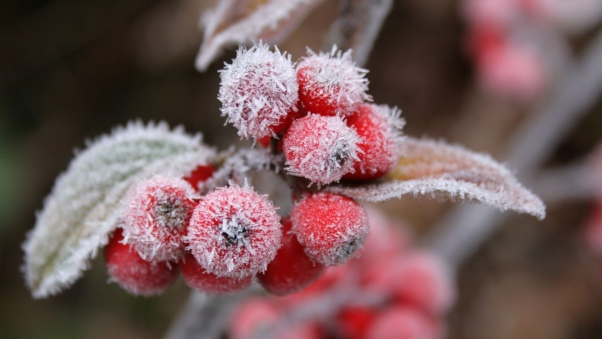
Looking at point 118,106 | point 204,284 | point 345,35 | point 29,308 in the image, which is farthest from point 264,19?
point 29,308

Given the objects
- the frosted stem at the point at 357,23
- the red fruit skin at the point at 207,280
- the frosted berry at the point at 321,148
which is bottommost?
the red fruit skin at the point at 207,280

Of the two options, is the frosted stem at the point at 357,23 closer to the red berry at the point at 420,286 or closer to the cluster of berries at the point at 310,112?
the cluster of berries at the point at 310,112

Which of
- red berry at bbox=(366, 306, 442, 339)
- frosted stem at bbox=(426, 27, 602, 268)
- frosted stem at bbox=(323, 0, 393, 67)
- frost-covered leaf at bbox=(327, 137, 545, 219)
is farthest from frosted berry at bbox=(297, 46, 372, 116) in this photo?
frosted stem at bbox=(426, 27, 602, 268)

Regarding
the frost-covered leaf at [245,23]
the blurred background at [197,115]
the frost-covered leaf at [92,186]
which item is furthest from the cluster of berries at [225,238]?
the blurred background at [197,115]

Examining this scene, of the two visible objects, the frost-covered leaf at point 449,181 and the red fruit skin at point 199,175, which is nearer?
the frost-covered leaf at point 449,181

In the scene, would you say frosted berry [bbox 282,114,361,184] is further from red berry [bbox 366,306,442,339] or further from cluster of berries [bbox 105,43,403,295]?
red berry [bbox 366,306,442,339]

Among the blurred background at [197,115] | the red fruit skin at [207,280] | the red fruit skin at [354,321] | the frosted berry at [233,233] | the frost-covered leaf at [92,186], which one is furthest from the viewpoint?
the blurred background at [197,115]

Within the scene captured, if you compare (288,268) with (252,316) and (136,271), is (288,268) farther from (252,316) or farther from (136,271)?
(252,316)
